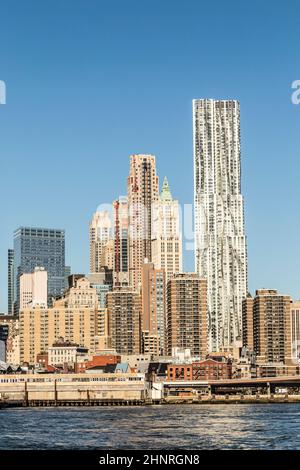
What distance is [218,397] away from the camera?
77188mm

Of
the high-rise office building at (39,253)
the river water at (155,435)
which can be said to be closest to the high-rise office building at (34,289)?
the high-rise office building at (39,253)

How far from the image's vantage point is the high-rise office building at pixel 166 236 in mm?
125500

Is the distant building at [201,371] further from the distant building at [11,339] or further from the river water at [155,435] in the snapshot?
the river water at [155,435]

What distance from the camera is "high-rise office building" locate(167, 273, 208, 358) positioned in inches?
4380

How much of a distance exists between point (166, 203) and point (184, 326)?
989 inches

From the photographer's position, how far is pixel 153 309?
4626 inches

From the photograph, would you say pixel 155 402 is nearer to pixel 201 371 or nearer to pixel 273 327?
pixel 201 371

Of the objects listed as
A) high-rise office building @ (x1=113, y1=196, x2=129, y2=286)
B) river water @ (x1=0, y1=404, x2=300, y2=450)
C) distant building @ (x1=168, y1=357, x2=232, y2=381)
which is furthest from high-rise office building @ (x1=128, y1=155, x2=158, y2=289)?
river water @ (x1=0, y1=404, x2=300, y2=450)

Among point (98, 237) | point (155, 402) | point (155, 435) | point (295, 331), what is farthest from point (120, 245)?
point (155, 435)

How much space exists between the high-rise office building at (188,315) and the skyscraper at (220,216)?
955 centimetres

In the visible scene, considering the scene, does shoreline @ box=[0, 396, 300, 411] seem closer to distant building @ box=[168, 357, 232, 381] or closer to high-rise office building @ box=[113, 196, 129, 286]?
distant building @ box=[168, 357, 232, 381]

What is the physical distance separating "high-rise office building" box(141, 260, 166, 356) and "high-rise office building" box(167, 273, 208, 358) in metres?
4.59
